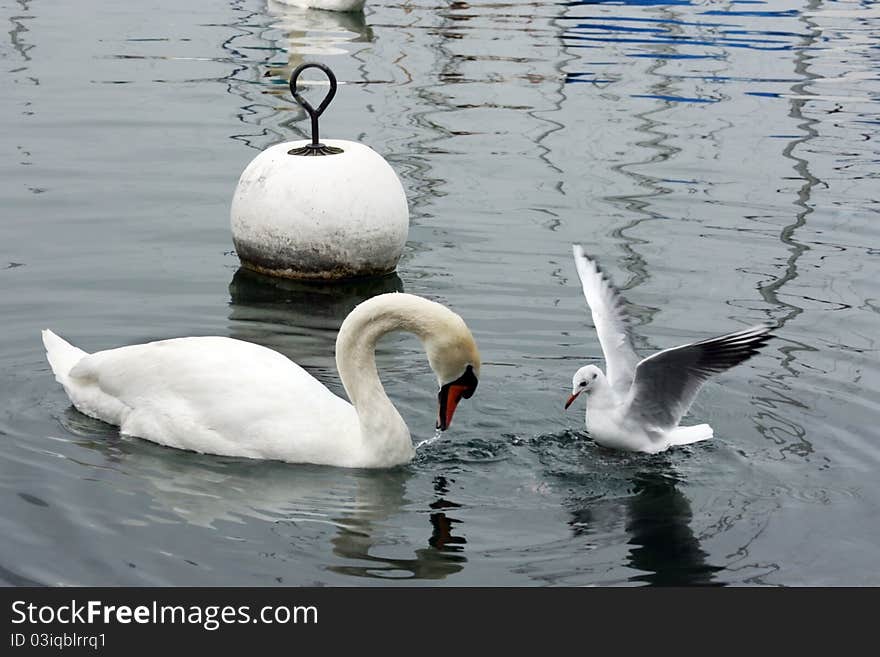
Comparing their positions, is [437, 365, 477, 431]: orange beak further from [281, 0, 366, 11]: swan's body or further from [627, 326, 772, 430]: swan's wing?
[281, 0, 366, 11]: swan's body

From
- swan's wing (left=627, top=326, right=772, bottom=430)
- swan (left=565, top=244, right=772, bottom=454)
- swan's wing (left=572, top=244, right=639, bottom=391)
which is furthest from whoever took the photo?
swan's wing (left=572, top=244, right=639, bottom=391)

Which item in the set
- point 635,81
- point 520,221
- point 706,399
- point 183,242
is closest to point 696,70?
point 635,81

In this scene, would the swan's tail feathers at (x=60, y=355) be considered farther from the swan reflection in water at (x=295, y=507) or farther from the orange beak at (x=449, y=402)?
the orange beak at (x=449, y=402)

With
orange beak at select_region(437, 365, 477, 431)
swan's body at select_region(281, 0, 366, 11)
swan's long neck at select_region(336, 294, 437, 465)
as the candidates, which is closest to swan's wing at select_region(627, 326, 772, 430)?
orange beak at select_region(437, 365, 477, 431)

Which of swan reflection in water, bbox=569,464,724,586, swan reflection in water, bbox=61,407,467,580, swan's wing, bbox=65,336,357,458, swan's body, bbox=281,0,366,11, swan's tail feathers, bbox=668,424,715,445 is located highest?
swan's body, bbox=281,0,366,11

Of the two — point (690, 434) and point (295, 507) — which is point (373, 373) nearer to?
point (295, 507)

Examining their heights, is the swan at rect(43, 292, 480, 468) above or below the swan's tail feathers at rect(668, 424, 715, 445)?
above

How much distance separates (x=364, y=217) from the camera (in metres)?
10.1

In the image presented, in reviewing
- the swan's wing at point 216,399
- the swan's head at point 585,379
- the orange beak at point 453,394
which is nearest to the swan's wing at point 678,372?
the swan's head at point 585,379

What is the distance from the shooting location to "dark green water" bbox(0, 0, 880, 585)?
6453mm

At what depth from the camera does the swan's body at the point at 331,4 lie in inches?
884

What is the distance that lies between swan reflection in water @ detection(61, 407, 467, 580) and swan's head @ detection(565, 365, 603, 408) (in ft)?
3.17

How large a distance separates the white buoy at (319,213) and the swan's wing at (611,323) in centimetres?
239

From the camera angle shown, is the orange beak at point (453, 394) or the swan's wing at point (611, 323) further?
the swan's wing at point (611, 323)
